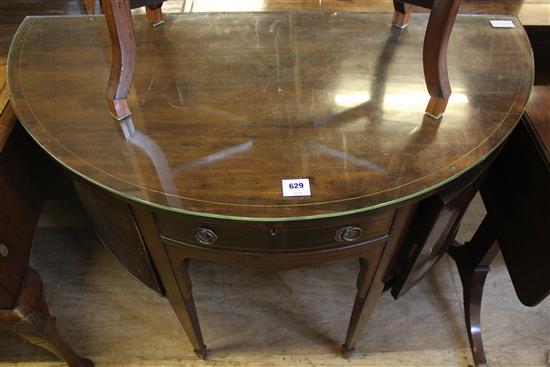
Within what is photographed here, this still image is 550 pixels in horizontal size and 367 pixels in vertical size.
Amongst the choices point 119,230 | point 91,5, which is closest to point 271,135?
point 119,230

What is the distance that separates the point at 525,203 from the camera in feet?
2.79

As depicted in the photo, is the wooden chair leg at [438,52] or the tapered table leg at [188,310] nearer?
the wooden chair leg at [438,52]

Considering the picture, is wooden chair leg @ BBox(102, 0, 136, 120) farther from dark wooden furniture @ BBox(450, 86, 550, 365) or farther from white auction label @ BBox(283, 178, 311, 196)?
dark wooden furniture @ BBox(450, 86, 550, 365)

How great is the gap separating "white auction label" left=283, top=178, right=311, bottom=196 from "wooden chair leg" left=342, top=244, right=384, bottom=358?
7.3 inches

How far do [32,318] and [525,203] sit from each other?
93cm

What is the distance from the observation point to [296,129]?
69 centimetres

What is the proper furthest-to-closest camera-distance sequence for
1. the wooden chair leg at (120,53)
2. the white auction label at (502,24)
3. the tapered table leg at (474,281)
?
the tapered table leg at (474,281) → the white auction label at (502,24) → the wooden chair leg at (120,53)

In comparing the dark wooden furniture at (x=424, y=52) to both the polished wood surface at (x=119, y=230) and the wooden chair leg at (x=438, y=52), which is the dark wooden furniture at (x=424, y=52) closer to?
the wooden chair leg at (x=438, y=52)

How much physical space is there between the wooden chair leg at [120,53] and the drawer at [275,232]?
18 cm

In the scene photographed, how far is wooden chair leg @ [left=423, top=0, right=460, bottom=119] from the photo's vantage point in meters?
0.61

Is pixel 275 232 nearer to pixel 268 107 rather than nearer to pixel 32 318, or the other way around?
pixel 268 107

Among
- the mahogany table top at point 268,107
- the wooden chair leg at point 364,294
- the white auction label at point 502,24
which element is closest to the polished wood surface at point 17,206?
the mahogany table top at point 268,107

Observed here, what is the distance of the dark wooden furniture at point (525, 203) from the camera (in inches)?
31.3

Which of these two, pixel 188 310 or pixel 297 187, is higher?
pixel 297 187
